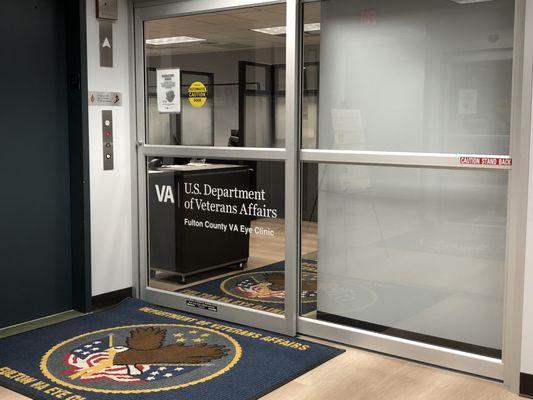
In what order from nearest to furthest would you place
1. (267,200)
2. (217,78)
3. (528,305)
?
(528,305) < (267,200) < (217,78)

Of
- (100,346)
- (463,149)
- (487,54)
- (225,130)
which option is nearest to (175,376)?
(100,346)

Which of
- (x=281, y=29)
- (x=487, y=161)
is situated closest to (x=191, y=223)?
(x=281, y=29)

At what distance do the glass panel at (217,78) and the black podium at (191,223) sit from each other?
19 cm

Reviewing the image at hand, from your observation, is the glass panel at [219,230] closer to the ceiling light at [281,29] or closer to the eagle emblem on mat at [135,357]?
the eagle emblem on mat at [135,357]

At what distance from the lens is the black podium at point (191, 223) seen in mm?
4043

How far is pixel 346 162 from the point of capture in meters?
3.55

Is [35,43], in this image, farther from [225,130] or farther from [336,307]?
[336,307]

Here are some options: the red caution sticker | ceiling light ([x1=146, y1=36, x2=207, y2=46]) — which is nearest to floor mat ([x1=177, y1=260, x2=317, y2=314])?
the red caution sticker

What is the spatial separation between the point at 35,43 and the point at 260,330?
2190mm

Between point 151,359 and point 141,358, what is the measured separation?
6cm

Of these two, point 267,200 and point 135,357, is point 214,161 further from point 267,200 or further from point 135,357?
point 135,357

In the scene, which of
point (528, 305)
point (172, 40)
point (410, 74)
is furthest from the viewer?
point (172, 40)

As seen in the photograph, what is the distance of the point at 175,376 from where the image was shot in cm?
321

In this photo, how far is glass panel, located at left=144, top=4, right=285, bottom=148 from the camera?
3785mm
